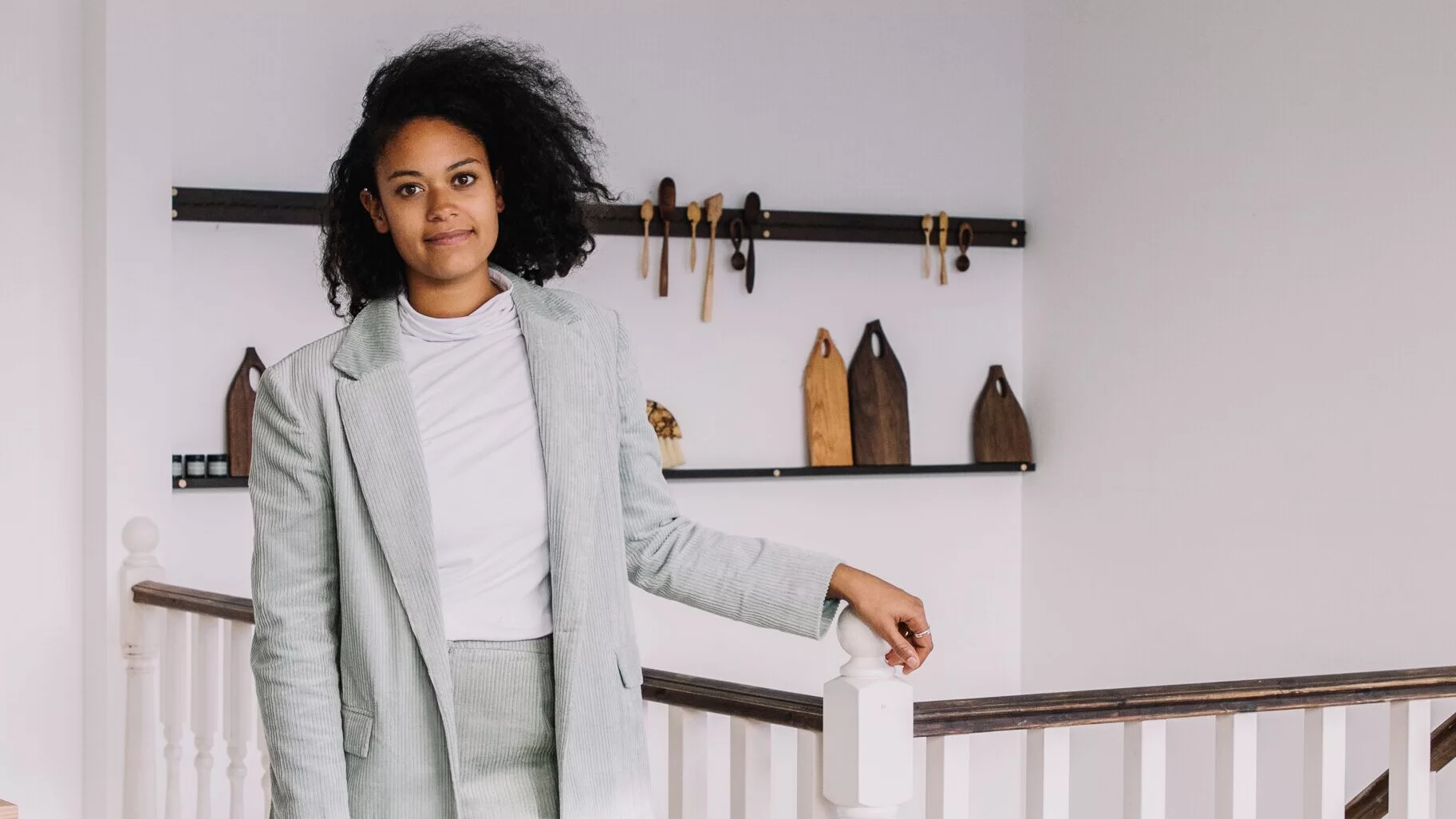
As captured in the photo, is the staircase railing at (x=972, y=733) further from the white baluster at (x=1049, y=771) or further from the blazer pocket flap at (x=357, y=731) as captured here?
the blazer pocket flap at (x=357, y=731)

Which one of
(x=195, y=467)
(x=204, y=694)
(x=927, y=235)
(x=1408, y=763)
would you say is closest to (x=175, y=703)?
(x=204, y=694)

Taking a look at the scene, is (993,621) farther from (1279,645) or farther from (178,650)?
(178,650)

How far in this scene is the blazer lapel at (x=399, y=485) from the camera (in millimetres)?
1296

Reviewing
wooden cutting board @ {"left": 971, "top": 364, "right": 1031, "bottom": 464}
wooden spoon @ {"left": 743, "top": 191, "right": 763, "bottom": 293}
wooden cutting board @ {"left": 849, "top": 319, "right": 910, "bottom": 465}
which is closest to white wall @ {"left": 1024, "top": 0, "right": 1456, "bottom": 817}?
wooden cutting board @ {"left": 971, "top": 364, "right": 1031, "bottom": 464}

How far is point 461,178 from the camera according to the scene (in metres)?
1.39

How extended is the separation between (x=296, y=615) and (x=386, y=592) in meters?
0.09

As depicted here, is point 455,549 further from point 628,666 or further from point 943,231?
point 943,231

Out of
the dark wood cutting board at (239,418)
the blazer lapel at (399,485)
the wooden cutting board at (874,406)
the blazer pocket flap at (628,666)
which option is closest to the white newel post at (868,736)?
the blazer pocket flap at (628,666)

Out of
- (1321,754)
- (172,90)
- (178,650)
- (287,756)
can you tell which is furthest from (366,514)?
(172,90)

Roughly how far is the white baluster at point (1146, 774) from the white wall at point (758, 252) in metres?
2.19

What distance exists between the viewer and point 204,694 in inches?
105

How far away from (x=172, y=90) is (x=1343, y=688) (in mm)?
2825

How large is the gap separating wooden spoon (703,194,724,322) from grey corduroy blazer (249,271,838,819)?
2.48 metres

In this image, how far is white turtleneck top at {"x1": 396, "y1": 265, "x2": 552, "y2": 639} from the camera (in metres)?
1.33
